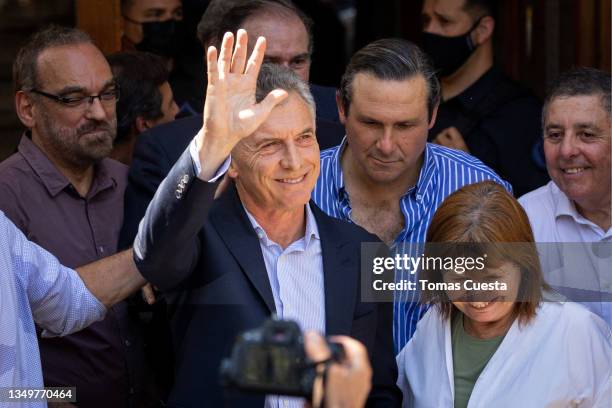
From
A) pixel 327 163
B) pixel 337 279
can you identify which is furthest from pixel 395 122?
pixel 337 279

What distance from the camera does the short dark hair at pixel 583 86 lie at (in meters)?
3.66

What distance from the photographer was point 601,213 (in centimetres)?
371

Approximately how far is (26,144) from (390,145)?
1204mm

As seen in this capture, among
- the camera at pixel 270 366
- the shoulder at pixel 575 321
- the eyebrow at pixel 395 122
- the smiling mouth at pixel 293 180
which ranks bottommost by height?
the camera at pixel 270 366

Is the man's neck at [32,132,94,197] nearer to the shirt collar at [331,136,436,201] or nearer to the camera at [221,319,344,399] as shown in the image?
the shirt collar at [331,136,436,201]

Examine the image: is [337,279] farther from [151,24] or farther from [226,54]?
[151,24]

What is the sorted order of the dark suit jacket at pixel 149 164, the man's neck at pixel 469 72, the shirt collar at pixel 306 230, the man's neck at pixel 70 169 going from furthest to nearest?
the man's neck at pixel 469 72
the man's neck at pixel 70 169
the dark suit jacket at pixel 149 164
the shirt collar at pixel 306 230

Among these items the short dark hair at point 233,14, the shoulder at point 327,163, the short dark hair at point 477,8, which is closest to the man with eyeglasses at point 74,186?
the short dark hair at point 233,14

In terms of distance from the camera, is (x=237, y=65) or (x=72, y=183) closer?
(x=237, y=65)

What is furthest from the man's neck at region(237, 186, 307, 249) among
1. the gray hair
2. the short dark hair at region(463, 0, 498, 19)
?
the short dark hair at region(463, 0, 498, 19)

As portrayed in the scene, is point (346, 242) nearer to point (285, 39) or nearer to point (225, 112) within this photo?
point (225, 112)

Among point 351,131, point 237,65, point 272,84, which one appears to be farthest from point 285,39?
point 237,65

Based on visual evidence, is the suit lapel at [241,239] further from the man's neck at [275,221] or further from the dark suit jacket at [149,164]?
the dark suit jacket at [149,164]

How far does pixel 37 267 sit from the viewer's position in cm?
302
